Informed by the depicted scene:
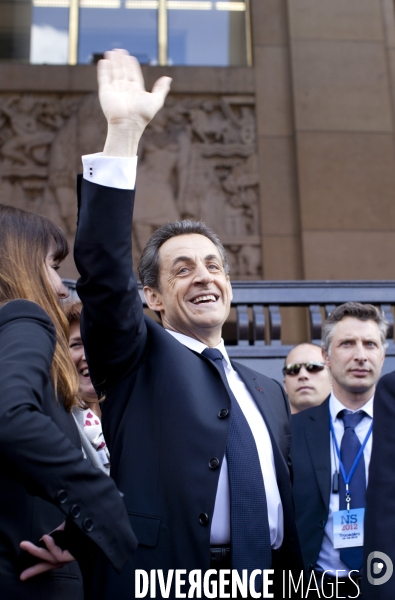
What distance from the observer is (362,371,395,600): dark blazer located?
1.93 meters

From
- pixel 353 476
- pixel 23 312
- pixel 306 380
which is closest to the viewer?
pixel 23 312

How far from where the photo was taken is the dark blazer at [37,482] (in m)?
1.43

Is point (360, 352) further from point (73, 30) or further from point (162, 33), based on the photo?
point (73, 30)

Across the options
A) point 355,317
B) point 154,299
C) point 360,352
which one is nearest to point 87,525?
point 154,299

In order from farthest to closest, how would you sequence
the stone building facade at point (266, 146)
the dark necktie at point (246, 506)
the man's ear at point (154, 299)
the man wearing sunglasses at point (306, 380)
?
the stone building facade at point (266, 146) < the man wearing sunglasses at point (306, 380) < the man's ear at point (154, 299) < the dark necktie at point (246, 506)

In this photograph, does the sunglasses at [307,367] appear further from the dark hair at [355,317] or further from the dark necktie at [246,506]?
the dark necktie at [246,506]

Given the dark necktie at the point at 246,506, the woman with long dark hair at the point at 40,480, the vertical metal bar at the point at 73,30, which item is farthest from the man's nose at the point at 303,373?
the vertical metal bar at the point at 73,30

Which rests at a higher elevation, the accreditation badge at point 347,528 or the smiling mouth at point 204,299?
the smiling mouth at point 204,299

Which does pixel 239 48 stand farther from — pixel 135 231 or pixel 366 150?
pixel 135 231

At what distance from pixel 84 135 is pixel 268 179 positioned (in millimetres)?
2488

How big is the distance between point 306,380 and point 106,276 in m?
2.73

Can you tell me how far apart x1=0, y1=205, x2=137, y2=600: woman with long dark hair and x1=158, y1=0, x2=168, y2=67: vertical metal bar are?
358 inches

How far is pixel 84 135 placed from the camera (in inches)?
358

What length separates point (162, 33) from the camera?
1051 cm
